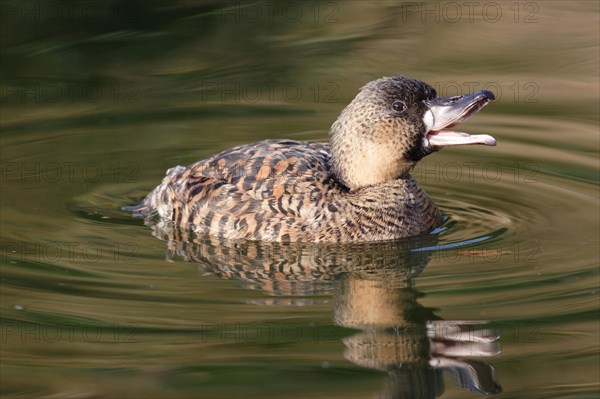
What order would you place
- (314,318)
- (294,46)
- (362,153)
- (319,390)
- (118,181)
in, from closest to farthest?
(319,390)
(314,318)
(362,153)
(118,181)
(294,46)

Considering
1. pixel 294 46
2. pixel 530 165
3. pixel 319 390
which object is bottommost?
pixel 319 390

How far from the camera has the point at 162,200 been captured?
32.2ft

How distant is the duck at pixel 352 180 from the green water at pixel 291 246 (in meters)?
0.19

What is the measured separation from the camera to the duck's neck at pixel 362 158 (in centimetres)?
906

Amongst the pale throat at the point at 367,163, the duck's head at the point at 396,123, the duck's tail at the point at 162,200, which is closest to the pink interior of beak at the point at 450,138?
the duck's head at the point at 396,123

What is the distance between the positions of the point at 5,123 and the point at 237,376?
614cm

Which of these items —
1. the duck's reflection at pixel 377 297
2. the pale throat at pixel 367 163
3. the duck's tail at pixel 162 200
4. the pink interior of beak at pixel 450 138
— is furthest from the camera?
the duck's tail at pixel 162 200

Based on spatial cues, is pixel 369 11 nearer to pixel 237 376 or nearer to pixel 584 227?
pixel 584 227

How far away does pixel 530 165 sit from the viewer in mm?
10766

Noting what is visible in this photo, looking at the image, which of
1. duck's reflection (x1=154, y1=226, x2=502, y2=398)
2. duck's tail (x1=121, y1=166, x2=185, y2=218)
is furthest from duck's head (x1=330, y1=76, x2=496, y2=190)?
duck's tail (x1=121, y1=166, x2=185, y2=218)

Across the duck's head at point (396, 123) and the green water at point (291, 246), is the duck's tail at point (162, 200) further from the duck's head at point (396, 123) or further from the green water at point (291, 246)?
the duck's head at point (396, 123)

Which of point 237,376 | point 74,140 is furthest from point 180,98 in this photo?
point 237,376

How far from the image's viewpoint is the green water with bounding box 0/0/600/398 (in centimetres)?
696

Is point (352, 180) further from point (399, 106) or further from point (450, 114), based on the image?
point (450, 114)
